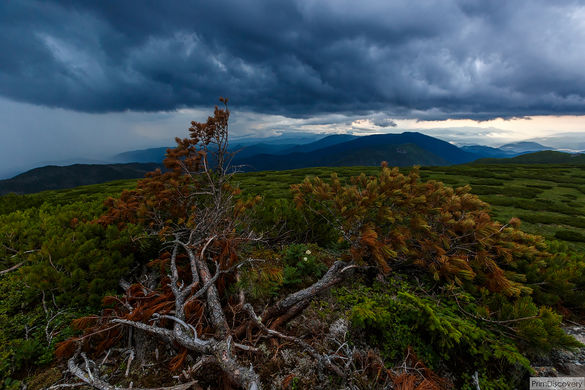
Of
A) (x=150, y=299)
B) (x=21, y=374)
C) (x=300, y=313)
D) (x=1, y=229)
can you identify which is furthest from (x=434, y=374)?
(x=1, y=229)

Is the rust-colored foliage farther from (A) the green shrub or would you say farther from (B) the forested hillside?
(A) the green shrub

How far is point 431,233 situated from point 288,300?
321cm

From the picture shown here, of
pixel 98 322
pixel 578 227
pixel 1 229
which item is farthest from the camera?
pixel 578 227

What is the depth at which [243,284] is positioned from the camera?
4547 mm

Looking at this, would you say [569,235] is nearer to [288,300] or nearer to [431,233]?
[431,233]

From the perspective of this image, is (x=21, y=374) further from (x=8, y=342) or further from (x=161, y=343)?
(x=161, y=343)

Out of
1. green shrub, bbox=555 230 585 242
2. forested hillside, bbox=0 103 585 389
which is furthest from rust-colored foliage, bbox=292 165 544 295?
green shrub, bbox=555 230 585 242

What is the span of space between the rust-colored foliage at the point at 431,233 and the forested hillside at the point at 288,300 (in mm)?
36

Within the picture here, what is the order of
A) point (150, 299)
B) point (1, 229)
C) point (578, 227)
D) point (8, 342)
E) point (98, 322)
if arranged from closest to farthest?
point (8, 342)
point (98, 322)
point (150, 299)
point (1, 229)
point (578, 227)

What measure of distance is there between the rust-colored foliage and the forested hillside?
4cm

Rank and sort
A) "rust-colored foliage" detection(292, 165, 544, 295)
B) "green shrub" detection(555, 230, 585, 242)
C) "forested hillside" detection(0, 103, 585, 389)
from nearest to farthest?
"forested hillside" detection(0, 103, 585, 389), "rust-colored foliage" detection(292, 165, 544, 295), "green shrub" detection(555, 230, 585, 242)

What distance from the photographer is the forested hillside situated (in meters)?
3.21

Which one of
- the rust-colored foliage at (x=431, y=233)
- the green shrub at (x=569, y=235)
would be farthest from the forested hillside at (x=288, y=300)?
the green shrub at (x=569, y=235)

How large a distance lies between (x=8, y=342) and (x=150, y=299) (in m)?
2.03
